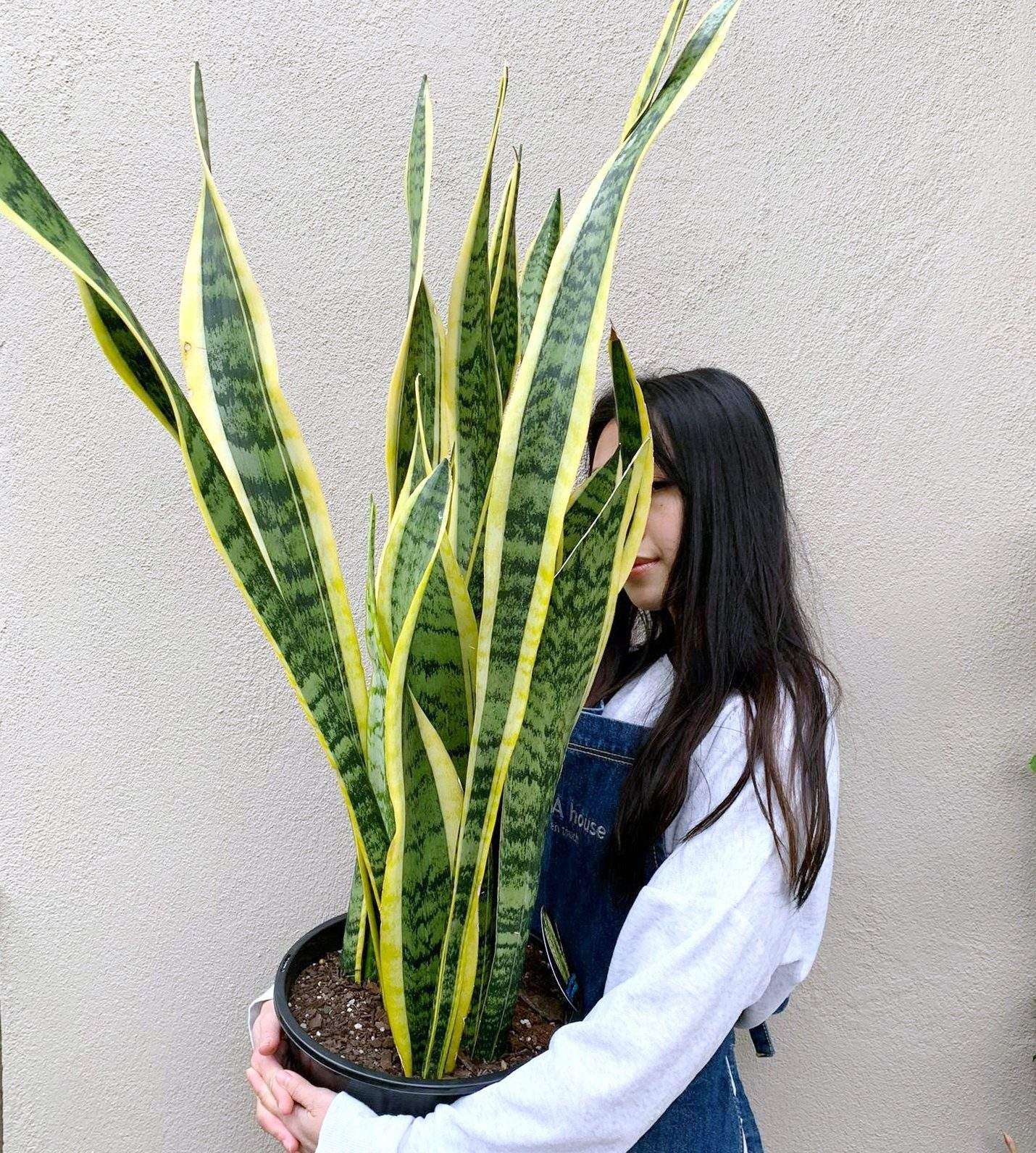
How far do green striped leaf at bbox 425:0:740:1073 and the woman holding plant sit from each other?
12 centimetres

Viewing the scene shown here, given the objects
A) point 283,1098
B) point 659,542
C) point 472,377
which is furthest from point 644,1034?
point 472,377

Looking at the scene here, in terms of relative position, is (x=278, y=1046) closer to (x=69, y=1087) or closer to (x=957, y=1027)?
(x=69, y=1087)

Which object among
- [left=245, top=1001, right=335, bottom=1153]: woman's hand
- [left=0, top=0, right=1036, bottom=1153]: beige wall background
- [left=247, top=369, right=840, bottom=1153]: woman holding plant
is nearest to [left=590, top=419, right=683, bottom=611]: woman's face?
[left=247, top=369, right=840, bottom=1153]: woman holding plant

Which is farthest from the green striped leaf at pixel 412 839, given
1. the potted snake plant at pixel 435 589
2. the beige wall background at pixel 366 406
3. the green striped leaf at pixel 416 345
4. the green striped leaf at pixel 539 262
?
the beige wall background at pixel 366 406

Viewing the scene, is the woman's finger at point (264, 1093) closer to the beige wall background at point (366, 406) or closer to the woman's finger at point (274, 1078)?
the woman's finger at point (274, 1078)

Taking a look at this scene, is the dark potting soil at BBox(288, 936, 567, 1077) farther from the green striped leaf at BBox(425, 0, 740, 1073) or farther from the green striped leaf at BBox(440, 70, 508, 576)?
the green striped leaf at BBox(440, 70, 508, 576)

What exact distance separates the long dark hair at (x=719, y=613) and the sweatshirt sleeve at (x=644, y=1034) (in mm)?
70

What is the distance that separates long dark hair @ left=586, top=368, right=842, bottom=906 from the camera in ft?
2.22

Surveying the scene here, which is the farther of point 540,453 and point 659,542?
point 659,542

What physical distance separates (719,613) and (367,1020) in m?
0.41

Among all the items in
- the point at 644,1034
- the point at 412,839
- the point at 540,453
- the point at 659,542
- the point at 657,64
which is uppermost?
the point at 657,64

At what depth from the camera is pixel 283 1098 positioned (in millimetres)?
621

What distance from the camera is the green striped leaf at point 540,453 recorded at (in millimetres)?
539

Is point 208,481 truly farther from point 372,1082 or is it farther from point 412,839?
point 372,1082
